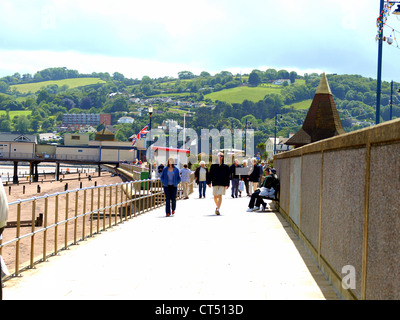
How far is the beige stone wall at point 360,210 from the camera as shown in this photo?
4359 mm

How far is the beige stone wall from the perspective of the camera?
436 cm

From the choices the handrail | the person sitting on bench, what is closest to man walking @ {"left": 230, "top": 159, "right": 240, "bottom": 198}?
the handrail

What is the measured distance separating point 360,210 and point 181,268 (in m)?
3.44

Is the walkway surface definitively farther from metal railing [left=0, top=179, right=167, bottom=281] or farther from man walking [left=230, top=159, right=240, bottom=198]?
man walking [left=230, top=159, right=240, bottom=198]

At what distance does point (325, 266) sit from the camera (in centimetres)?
759

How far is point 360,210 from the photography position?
17.9 feet

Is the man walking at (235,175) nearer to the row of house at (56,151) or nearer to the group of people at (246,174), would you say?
the group of people at (246,174)

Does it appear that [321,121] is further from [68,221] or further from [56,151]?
[56,151]

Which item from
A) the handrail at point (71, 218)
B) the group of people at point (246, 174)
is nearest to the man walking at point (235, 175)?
the group of people at point (246, 174)

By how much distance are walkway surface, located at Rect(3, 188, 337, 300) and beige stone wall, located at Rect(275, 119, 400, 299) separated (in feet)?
1.74

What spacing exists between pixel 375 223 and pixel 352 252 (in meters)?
1.00

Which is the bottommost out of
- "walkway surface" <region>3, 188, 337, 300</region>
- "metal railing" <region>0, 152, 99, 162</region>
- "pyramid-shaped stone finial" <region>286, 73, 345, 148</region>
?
"metal railing" <region>0, 152, 99, 162</region>

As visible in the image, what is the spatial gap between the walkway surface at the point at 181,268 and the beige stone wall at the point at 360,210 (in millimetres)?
530
